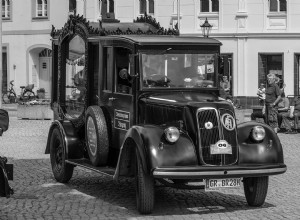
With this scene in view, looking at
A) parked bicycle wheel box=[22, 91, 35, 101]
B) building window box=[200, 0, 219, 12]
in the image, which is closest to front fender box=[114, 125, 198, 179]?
parked bicycle wheel box=[22, 91, 35, 101]

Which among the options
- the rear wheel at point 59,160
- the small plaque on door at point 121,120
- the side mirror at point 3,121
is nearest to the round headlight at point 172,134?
the small plaque on door at point 121,120

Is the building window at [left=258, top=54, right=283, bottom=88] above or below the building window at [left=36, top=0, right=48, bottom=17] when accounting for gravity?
below

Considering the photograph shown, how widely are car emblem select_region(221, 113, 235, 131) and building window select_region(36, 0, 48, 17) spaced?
40.2 metres

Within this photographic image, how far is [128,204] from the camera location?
1127 cm

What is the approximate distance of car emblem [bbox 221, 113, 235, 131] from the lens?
10.5m

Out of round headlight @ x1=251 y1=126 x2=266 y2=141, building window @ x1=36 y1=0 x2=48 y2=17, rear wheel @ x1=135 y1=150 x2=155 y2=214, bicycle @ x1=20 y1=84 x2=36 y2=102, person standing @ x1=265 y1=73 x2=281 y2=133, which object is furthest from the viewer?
building window @ x1=36 y1=0 x2=48 y2=17

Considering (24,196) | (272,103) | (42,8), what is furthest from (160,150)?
(42,8)

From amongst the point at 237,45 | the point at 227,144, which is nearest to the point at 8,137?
the point at 227,144

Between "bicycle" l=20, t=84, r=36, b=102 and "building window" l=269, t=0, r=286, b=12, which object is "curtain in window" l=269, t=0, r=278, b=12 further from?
"bicycle" l=20, t=84, r=36, b=102

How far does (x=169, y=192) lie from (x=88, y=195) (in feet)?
4.02

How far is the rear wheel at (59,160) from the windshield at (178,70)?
237cm

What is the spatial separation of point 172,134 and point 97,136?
6.67 feet

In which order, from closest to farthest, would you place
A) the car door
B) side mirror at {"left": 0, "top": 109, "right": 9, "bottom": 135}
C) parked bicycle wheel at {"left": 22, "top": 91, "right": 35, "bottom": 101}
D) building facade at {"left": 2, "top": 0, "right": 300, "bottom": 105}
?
side mirror at {"left": 0, "top": 109, "right": 9, "bottom": 135}
the car door
building facade at {"left": 2, "top": 0, "right": 300, "bottom": 105}
parked bicycle wheel at {"left": 22, "top": 91, "right": 35, "bottom": 101}

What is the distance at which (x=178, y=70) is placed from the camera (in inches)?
460
